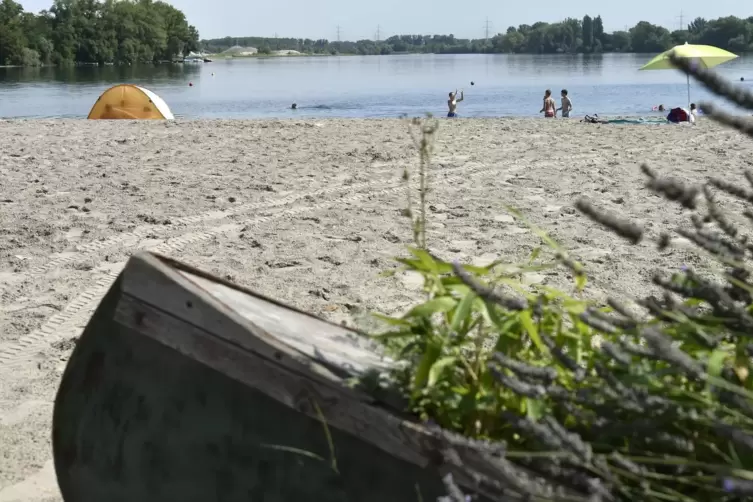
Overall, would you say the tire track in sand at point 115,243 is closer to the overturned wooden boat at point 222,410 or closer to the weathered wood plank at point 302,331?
the overturned wooden boat at point 222,410

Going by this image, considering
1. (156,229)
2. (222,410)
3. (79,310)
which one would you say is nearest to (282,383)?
(222,410)

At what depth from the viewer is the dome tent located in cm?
2131

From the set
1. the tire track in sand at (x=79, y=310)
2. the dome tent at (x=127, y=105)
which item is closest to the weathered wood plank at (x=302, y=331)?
the tire track in sand at (x=79, y=310)

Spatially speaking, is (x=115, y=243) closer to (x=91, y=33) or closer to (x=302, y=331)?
(x=302, y=331)

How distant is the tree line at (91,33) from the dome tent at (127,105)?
101378mm

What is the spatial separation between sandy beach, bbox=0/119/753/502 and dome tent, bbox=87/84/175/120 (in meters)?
5.96

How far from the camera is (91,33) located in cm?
13088

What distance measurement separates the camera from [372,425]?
1.80 m

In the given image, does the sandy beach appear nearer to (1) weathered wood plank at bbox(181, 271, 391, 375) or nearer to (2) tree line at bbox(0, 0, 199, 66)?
(1) weathered wood plank at bbox(181, 271, 391, 375)

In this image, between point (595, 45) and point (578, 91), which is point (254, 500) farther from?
point (595, 45)

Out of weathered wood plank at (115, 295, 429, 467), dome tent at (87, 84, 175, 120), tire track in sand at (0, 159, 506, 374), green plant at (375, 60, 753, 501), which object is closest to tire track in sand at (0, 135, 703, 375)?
tire track in sand at (0, 159, 506, 374)

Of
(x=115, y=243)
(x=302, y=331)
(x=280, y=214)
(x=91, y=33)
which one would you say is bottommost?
(x=115, y=243)

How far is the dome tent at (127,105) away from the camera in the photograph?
2131 centimetres

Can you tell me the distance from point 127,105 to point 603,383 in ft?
70.1
